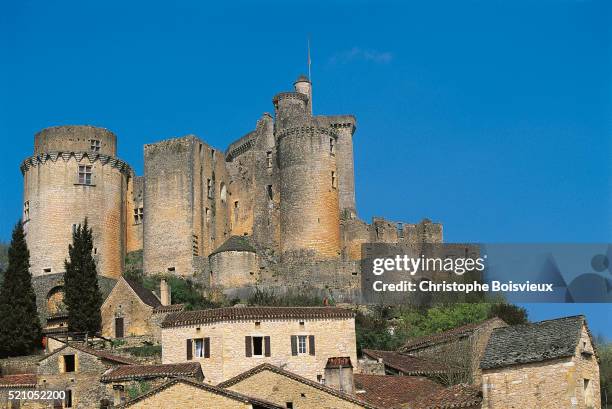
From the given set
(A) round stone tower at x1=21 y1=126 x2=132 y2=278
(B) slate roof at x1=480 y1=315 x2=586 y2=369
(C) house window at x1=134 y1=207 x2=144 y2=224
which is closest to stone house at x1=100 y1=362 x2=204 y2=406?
(B) slate roof at x1=480 y1=315 x2=586 y2=369

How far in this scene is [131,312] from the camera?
64.2 m

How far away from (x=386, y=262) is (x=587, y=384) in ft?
149

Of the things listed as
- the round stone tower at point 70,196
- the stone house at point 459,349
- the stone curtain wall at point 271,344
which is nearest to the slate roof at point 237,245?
the round stone tower at point 70,196

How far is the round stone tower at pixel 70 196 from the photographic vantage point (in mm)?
75250

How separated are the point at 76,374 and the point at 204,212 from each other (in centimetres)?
3134

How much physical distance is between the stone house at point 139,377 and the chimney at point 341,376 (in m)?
5.53

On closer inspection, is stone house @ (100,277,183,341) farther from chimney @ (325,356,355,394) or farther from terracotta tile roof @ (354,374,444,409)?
chimney @ (325,356,355,394)

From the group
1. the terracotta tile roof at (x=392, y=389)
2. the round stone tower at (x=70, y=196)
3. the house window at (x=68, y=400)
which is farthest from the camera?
the round stone tower at (x=70, y=196)

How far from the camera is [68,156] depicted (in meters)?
76.7

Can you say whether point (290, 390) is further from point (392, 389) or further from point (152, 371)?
point (152, 371)

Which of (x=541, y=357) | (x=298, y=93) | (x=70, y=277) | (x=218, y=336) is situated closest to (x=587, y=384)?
(x=541, y=357)

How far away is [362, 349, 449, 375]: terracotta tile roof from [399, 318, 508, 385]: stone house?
0.50 meters

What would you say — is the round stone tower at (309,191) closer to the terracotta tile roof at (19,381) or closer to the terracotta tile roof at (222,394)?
the terracotta tile roof at (19,381)

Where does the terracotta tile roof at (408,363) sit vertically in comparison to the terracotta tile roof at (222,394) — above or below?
above
